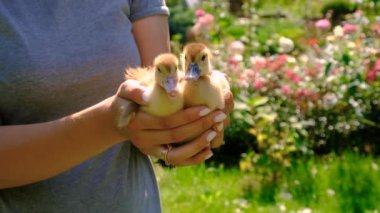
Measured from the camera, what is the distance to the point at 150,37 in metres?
1.51

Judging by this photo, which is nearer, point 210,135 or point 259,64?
point 210,135

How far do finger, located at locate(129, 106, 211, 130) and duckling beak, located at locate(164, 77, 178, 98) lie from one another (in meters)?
0.06

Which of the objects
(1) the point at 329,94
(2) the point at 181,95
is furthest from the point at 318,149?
(2) the point at 181,95

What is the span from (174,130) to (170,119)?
3cm

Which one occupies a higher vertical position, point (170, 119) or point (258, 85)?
point (170, 119)

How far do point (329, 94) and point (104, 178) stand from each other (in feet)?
10.4

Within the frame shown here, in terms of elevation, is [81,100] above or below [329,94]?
above

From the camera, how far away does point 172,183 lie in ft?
12.7

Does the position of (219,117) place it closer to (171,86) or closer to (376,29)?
(171,86)

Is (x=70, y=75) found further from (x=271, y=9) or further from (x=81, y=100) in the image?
(x=271, y=9)

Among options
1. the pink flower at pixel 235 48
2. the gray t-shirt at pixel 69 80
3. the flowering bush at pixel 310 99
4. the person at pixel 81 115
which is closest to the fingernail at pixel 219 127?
the person at pixel 81 115

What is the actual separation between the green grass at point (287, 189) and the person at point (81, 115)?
1889 mm

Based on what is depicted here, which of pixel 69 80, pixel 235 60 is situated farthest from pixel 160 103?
pixel 235 60

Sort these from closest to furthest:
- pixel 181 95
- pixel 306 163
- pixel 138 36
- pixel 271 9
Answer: pixel 181 95 → pixel 138 36 → pixel 306 163 → pixel 271 9
